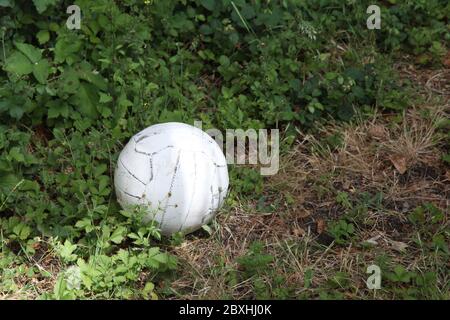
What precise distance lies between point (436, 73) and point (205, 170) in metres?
2.02

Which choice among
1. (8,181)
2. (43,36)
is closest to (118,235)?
(8,181)

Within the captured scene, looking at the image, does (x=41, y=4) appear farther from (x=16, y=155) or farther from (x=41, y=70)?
(x=16, y=155)

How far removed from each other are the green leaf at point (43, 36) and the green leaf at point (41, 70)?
21cm

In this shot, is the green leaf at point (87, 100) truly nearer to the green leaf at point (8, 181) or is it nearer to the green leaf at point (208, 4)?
the green leaf at point (8, 181)

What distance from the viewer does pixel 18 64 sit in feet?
12.2

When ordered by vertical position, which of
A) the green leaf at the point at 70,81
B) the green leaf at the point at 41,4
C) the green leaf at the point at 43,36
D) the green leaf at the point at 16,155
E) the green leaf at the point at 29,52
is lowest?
the green leaf at the point at 16,155

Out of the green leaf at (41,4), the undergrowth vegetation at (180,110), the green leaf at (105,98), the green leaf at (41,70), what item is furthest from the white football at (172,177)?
the green leaf at (41,4)

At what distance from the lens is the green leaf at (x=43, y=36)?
3926mm

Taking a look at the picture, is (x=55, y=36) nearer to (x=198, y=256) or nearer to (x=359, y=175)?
(x=198, y=256)

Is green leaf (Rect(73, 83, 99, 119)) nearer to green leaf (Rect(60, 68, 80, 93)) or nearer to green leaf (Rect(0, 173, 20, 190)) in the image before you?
green leaf (Rect(60, 68, 80, 93))

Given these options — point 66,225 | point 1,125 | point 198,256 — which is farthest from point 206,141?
point 1,125

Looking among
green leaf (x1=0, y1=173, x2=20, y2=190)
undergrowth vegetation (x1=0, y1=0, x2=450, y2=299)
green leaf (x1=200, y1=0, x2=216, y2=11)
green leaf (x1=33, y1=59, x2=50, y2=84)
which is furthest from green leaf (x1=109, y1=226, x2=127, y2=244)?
green leaf (x1=200, y1=0, x2=216, y2=11)

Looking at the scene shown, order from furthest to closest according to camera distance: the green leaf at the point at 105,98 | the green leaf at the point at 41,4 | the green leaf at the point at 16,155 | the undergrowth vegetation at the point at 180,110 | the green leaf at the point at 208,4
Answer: the green leaf at the point at 208,4 → the green leaf at the point at 105,98 → the green leaf at the point at 41,4 → the green leaf at the point at 16,155 → the undergrowth vegetation at the point at 180,110

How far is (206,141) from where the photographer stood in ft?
11.6
